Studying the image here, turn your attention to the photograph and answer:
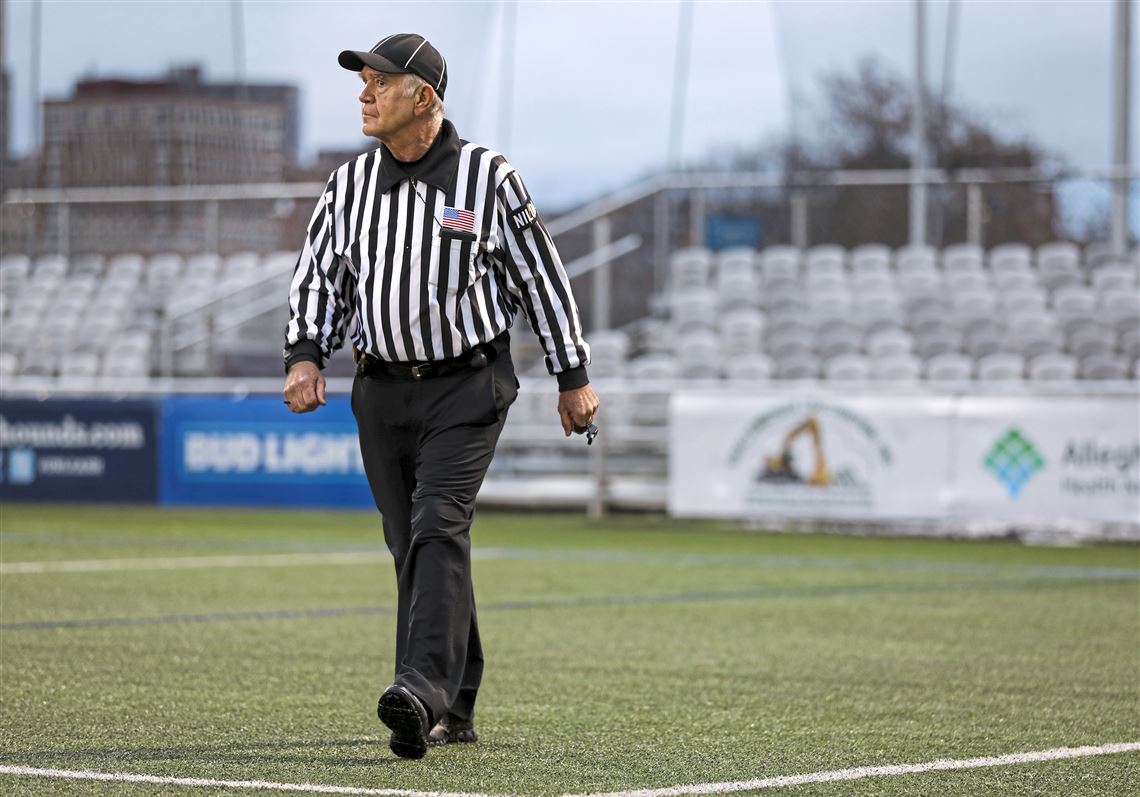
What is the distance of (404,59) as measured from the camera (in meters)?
4.31

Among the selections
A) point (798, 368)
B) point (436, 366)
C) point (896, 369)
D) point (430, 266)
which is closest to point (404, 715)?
point (436, 366)

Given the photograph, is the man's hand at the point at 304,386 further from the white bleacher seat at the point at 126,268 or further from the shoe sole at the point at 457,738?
the white bleacher seat at the point at 126,268

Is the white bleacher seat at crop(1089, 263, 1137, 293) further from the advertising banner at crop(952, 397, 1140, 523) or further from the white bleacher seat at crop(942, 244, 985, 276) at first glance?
the advertising banner at crop(952, 397, 1140, 523)

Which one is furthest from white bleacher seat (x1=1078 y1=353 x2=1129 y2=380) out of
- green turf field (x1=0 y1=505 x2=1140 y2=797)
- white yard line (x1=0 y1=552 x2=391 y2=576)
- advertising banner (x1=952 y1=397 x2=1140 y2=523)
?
white yard line (x1=0 y1=552 x2=391 y2=576)

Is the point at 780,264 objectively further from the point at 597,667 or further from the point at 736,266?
the point at 597,667

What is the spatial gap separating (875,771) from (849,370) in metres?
11.2

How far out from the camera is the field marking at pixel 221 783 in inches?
150

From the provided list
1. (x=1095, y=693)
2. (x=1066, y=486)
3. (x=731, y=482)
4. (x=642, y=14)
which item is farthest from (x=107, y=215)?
(x=1095, y=693)

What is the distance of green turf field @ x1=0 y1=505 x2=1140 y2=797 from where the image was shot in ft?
13.8

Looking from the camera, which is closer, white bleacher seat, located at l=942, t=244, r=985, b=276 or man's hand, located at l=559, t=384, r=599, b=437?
man's hand, located at l=559, t=384, r=599, b=437

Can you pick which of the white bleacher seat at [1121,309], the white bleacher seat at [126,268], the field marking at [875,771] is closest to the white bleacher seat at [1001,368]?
the white bleacher seat at [1121,309]

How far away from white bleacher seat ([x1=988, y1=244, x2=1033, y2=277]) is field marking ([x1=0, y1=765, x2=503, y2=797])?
14176 mm

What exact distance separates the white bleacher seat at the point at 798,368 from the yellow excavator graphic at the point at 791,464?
8.21 feet

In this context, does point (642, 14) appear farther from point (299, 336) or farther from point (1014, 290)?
point (299, 336)
